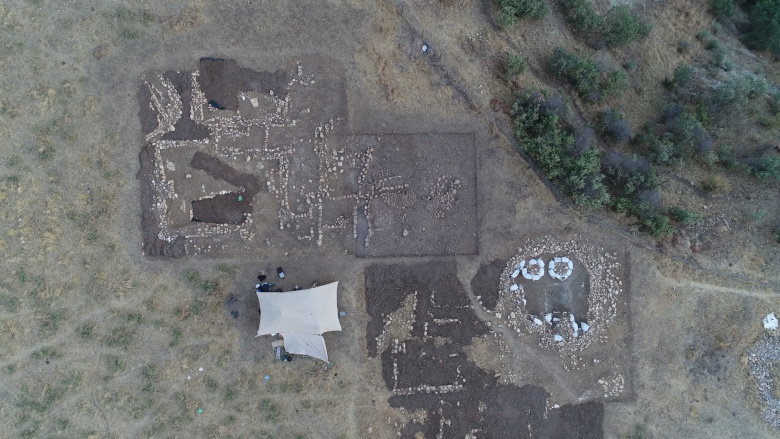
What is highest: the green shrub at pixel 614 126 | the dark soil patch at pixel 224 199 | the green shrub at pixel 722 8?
the green shrub at pixel 722 8

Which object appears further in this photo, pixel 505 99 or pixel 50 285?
pixel 505 99

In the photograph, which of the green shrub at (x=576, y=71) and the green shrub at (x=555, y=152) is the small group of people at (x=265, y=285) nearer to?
the green shrub at (x=555, y=152)

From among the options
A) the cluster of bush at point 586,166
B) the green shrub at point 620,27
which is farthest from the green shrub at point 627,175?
the green shrub at point 620,27

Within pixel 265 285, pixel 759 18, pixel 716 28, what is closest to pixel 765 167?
pixel 716 28

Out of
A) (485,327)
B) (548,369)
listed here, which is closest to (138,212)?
(485,327)

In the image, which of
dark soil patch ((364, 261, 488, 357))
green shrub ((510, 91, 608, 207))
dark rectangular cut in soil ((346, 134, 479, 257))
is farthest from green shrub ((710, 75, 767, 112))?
dark soil patch ((364, 261, 488, 357))

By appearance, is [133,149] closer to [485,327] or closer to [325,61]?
[325,61]
